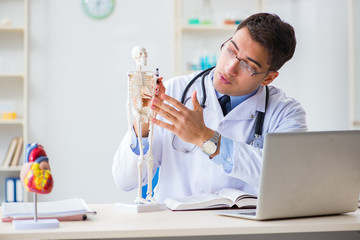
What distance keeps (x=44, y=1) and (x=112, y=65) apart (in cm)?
75

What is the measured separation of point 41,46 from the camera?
4.16m

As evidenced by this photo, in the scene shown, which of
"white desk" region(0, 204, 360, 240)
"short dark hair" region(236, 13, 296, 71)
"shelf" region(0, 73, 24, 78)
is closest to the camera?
"white desk" region(0, 204, 360, 240)

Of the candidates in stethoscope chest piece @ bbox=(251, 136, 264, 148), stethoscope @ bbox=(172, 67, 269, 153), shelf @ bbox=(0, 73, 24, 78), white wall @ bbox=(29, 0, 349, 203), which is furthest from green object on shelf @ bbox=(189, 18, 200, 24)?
stethoscope chest piece @ bbox=(251, 136, 264, 148)

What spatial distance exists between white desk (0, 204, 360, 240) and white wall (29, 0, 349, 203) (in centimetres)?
277

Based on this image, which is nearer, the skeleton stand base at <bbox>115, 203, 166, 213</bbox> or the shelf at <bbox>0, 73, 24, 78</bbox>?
→ the skeleton stand base at <bbox>115, 203, 166, 213</bbox>

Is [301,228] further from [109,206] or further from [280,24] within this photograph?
[280,24]

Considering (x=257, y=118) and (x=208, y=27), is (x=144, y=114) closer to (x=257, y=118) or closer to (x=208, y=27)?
(x=257, y=118)

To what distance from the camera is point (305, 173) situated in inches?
53.3

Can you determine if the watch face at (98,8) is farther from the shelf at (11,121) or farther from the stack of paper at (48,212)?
→ the stack of paper at (48,212)

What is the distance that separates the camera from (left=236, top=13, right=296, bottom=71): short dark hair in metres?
1.88

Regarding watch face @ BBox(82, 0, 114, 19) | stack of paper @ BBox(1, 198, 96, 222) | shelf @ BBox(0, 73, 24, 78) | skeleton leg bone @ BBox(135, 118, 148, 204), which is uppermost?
watch face @ BBox(82, 0, 114, 19)

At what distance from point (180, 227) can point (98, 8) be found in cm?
329

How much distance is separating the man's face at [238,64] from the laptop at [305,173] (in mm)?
618

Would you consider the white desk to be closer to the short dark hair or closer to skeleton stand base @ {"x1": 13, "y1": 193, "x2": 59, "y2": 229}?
skeleton stand base @ {"x1": 13, "y1": 193, "x2": 59, "y2": 229}
